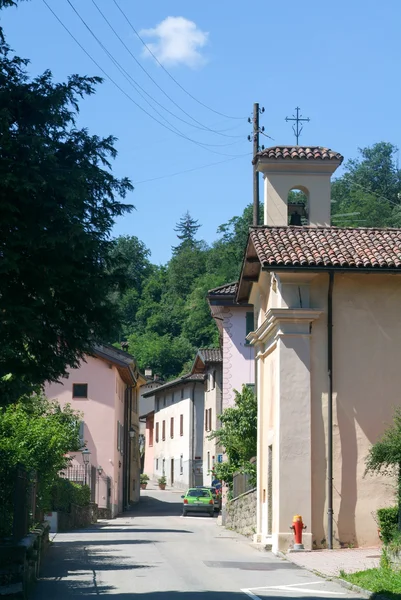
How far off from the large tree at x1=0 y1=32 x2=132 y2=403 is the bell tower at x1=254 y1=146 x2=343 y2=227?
15251mm

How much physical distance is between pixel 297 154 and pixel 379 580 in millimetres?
15553

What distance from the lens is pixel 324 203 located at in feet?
90.7

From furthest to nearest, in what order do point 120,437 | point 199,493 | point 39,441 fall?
point 120,437
point 199,493
point 39,441

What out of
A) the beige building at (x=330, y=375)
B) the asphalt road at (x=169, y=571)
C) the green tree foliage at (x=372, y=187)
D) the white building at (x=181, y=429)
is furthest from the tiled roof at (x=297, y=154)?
the green tree foliage at (x=372, y=187)

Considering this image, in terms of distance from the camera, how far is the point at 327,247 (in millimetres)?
24234

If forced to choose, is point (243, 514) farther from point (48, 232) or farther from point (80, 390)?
point (48, 232)

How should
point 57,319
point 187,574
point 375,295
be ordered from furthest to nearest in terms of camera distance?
point 375,295, point 187,574, point 57,319

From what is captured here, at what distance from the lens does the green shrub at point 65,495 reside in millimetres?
33344

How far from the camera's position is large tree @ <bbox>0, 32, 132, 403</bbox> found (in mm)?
11602

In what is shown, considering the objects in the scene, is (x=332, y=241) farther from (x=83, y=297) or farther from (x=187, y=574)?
(x=83, y=297)

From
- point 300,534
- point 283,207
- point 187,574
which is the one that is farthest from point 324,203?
point 187,574

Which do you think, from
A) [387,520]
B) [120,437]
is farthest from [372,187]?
[387,520]

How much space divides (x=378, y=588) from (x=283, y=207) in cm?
1532

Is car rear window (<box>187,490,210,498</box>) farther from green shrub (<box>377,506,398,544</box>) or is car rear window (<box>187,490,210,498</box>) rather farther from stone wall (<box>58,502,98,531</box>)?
green shrub (<box>377,506,398,544</box>)
